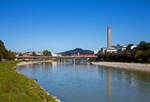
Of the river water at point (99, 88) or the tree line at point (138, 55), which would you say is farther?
the tree line at point (138, 55)

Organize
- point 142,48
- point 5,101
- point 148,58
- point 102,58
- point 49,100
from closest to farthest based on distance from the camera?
point 5,101 < point 49,100 < point 148,58 < point 142,48 < point 102,58

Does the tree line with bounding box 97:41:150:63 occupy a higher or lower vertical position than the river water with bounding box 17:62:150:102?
higher

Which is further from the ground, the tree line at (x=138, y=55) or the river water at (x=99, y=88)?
the tree line at (x=138, y=55)

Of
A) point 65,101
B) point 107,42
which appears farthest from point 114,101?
point 107,42

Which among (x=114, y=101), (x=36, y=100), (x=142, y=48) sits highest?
(x=142, y=48)

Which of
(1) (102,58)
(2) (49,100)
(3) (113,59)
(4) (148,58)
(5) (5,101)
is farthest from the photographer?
(1) (102,58)

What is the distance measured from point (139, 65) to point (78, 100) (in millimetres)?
35066

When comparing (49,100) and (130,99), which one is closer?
(49,100)

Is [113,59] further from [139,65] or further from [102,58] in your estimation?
[139,65]

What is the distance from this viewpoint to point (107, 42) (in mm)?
150625

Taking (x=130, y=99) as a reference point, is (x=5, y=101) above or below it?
above

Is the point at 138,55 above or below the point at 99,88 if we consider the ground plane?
above

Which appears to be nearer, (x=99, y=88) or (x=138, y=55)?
(x=99, y=88)

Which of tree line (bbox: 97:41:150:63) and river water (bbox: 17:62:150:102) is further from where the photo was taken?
tree line (bbox: 97:41:150:63)
